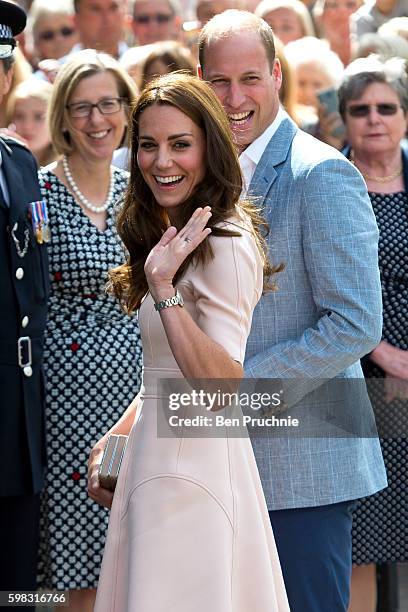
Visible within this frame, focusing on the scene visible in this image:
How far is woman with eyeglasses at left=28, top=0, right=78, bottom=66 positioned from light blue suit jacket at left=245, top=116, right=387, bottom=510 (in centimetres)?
467

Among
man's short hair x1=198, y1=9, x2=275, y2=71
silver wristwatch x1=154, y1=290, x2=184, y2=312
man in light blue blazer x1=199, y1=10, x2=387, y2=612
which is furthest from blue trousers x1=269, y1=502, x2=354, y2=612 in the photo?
man's short hair x1=198, y1=9, x2=275, y2=71

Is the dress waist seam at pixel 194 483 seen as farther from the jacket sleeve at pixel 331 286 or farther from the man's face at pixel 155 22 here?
the man's face at pixel 155 22

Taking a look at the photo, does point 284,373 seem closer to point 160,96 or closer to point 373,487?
point 373,487

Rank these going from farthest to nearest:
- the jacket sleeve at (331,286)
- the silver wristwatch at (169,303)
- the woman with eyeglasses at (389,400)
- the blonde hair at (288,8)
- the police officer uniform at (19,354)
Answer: the blonde hair at (288,8) → the woman with eyeglasses at (389,400) → the police officer uniform at (19,354) → the jacket sleeve at (331,286) → the silver wristwatch at (169,303)

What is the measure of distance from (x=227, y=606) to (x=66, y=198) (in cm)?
258

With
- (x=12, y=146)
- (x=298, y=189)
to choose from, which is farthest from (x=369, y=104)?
(x=298, y=189)

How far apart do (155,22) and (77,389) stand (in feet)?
11.3

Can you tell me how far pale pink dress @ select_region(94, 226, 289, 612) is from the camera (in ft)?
9.52

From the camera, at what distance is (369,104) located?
5.36 meters

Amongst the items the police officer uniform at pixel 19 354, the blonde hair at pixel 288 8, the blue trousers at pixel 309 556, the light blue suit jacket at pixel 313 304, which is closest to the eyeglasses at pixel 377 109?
the police officer uniform at pixel 19 354

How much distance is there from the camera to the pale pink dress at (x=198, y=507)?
2.90 meters

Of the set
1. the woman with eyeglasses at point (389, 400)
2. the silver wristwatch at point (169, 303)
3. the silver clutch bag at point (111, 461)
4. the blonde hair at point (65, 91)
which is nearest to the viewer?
the silver wristwatch at point (169, 303)

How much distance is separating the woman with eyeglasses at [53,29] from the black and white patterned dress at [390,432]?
3.56 meters

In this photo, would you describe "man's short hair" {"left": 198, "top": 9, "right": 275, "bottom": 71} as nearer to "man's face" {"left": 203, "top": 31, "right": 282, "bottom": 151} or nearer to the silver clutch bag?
"man's face" {"left": 203, "top": 31, "right": 282, "bottom": 151}
